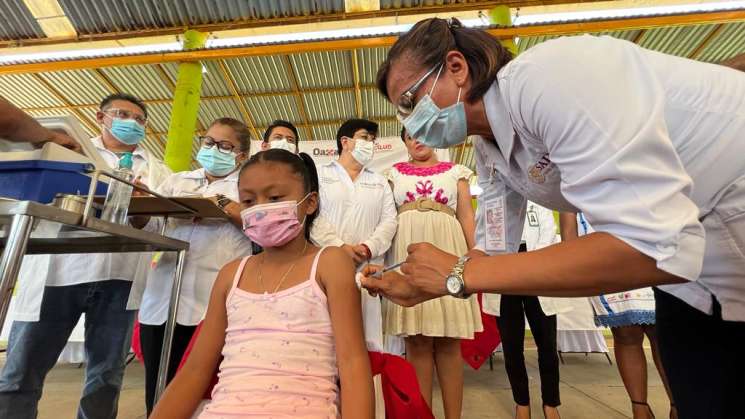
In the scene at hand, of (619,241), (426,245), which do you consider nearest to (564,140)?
(619,241)

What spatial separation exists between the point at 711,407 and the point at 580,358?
3.67 m

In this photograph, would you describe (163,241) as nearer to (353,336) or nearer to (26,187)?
(26,187)

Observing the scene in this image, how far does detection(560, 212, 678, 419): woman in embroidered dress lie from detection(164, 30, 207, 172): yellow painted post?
4.57 metres

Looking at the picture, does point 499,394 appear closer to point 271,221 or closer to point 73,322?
point 271,221

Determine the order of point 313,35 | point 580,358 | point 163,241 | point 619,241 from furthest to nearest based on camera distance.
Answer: point 313,35 → point 580,358 → point 163,241 → point 619,241

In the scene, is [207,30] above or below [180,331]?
above

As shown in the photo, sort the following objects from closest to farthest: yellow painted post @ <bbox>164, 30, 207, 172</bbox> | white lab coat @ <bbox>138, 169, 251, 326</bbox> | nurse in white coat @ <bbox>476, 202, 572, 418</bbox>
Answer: white lab coat @ <bbox>138, 169, 251, 326</bbox>, nurse in white coat @ <bbox>476, 202, 572, 418</bbox>, yellow painted post @ <bbox>164, 30, 207, 172</bbox>

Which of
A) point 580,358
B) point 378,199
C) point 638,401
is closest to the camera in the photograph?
point 638,401

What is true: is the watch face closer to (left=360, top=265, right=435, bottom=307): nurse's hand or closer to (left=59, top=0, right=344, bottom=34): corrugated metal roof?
(left=360, top=265, right=435, bottom=307): nurse's hand

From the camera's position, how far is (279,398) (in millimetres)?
842

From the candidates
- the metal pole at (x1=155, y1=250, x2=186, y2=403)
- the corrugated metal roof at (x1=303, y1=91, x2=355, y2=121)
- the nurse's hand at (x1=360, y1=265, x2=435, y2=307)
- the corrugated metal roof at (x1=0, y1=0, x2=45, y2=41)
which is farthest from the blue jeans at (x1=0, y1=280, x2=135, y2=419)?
the corrugated metal roof at (x1=303, y1=91, x2=355, y2=121)

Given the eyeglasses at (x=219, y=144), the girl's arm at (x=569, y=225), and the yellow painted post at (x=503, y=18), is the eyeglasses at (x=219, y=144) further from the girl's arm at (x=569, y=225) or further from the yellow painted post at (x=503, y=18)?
the yellow painted post at (x=503, y=18)

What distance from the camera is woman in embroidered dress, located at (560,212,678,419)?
172cm

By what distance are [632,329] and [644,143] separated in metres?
1.65
